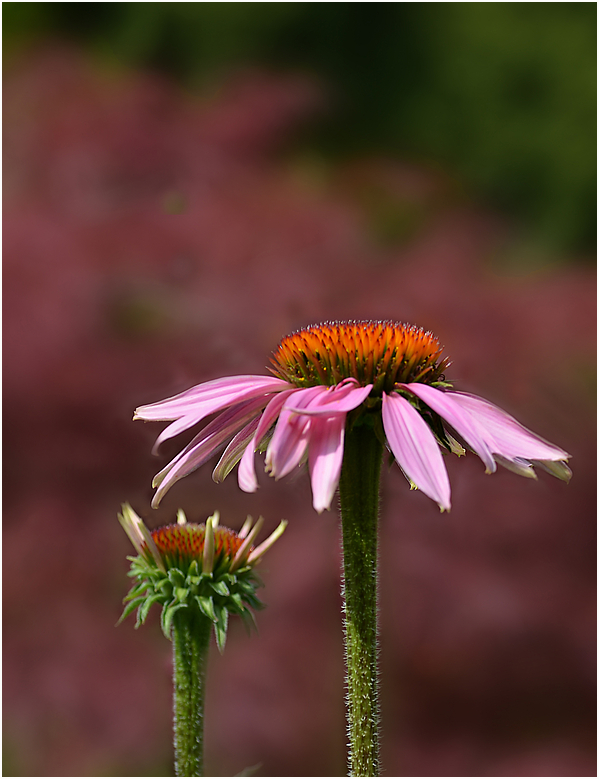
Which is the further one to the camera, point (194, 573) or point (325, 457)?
point (194, 573)

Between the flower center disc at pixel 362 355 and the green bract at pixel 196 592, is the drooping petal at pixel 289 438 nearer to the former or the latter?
the flower center disc at pixel 362 355

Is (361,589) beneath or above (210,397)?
beneath

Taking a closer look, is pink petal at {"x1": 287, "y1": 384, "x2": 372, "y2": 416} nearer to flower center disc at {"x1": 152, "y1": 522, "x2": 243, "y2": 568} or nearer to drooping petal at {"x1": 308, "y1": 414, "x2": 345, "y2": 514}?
drooping petal at {"x1": 308, "y1": 414, "x2": 345, "y2": 514}

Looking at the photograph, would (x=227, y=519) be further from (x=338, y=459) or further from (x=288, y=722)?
(x=338, y=459)

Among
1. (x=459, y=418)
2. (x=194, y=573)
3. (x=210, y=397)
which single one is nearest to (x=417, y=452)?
(x=459, y=418)

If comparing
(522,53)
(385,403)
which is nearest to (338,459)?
(385,403)

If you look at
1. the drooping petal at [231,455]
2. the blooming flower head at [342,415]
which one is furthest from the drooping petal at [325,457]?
the drooping petal at [231,455]

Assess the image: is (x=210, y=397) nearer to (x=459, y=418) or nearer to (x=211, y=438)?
(x=211, y=438)

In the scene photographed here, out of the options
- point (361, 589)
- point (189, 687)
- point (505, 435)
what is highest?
point (505, 435)
